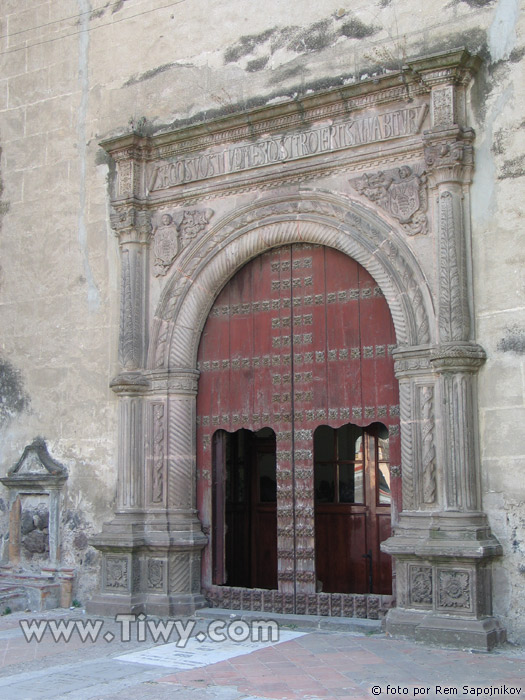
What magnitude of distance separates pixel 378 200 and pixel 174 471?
3146 millimetres

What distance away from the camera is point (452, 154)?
22.3 feet

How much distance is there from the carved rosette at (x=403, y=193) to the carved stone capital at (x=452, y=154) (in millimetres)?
221

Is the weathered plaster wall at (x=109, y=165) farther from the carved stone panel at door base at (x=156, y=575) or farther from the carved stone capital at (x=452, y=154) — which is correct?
the carved stone panel at door base at (x=156, y=575)

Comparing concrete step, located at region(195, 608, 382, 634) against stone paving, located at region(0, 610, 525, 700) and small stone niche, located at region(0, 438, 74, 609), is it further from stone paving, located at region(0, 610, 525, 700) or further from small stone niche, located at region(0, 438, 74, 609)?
small stone niche, located at region(0, 438, 74, 609)

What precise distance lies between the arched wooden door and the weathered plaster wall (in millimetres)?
1042

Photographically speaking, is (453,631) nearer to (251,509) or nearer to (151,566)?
(151,566)

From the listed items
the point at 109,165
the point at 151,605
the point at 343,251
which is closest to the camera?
the point at 343,251

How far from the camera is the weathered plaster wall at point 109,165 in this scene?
6633mm

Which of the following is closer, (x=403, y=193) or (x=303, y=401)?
(x=403, y=193)

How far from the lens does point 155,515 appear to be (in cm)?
802

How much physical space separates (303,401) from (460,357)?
167 cm

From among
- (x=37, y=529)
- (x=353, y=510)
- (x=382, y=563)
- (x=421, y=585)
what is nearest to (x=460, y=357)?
(x=421, y=585)

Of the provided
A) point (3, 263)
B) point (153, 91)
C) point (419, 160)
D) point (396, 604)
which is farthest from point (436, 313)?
point (3, 263)

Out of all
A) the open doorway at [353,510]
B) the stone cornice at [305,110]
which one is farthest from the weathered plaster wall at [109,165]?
the open doorway at [353,510]
